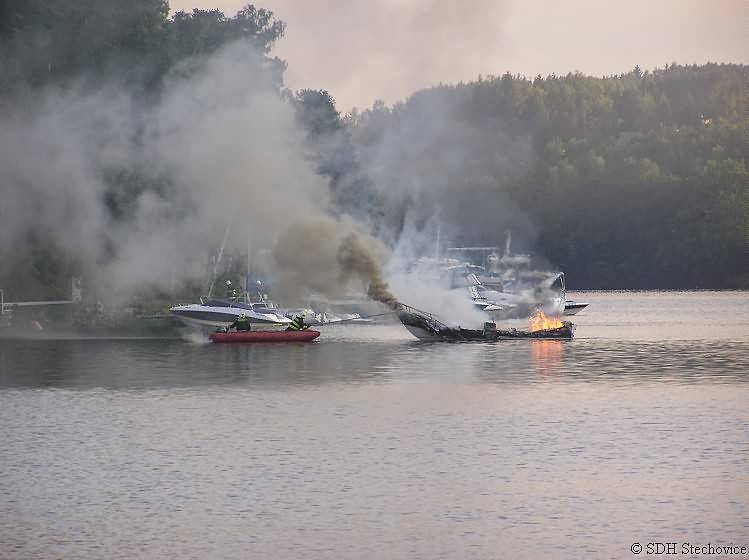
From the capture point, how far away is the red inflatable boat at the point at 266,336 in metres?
97.6

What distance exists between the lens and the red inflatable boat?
320ft

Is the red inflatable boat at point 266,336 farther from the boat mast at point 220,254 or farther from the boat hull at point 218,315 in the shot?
the boat mast at point 220,254

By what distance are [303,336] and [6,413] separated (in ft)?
151

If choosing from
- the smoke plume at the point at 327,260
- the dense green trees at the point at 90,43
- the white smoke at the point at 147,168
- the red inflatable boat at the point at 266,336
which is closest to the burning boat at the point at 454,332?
the smoke plume at the point at 327,260

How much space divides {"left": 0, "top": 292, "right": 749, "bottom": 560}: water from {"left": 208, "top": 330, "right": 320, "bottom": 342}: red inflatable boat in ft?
62.4

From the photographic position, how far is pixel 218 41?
135875 mm

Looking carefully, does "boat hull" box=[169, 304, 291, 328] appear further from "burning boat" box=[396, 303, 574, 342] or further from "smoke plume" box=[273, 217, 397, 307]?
"burning boat" box=[396, 303, 574, 342]

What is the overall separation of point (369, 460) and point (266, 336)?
59.2 meters

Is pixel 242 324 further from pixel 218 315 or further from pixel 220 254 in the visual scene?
pixel 220 254

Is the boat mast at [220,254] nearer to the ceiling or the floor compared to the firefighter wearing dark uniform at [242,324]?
nearer to the ceiling

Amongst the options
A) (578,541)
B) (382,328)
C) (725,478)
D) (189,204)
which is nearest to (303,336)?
(189,204)

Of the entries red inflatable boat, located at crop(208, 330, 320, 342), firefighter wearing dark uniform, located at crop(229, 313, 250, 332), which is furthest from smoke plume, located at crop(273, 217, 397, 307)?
red inflatable boat, located at crop(208, 330, 320, 342)

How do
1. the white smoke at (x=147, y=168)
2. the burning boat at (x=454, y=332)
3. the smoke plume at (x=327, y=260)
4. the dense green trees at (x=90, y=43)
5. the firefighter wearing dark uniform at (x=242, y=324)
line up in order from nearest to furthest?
the burning boat at (x=454, y=332)
the firefighter wearing dark uniform at (x=242, y=324)
the smoke plume at (x=327, y=260)
the white smoke at (x=147, y=168)
the dense green trees at (x=90, y=43)

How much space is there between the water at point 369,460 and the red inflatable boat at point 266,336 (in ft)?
62.4
